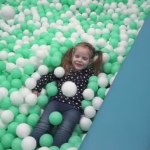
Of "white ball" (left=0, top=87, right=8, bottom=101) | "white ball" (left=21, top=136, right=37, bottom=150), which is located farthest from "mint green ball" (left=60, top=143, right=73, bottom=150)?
"white ball" (left=0, top=87, right=8, bottom=101)

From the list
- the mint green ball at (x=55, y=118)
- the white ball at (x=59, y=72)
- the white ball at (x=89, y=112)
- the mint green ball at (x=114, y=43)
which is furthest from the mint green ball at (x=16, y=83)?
A: the mint green ball at (x=114, y=43)

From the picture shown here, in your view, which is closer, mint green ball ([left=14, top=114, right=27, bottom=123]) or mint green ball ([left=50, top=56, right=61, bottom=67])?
mint green ball ([left=14, top=114, right=27, bottom=123])

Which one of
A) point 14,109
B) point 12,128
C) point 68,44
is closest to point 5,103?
point 14,109

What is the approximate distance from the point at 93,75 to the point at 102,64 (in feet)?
0.35

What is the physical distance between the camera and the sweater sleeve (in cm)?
179

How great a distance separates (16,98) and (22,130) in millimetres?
203

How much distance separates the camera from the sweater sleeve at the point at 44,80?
1.79 metres

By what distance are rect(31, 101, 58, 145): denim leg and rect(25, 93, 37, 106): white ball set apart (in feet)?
0.24

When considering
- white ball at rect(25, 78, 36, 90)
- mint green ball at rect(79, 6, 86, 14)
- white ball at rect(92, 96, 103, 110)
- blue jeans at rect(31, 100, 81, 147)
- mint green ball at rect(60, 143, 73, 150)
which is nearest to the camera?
mint green ball at rect(60, 143, 73, 150)

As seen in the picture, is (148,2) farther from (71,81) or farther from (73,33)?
(71,81)

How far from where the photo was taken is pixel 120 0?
267cm

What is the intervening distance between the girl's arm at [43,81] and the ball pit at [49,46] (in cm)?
3

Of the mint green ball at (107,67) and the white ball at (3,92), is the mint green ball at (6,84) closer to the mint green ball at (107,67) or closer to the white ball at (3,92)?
the white ball at (3,92)

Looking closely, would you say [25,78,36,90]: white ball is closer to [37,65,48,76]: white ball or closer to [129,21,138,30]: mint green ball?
[37,65,48,76]: white ball
